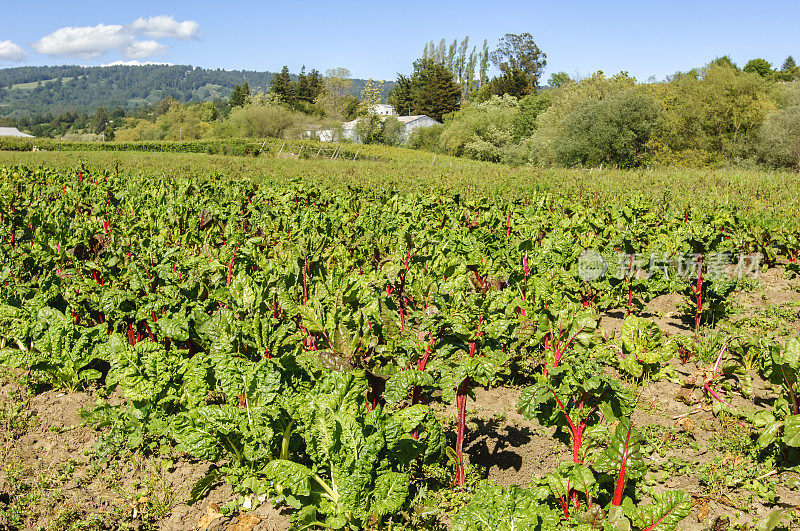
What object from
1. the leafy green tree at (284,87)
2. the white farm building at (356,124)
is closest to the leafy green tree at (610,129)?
the white farm building at (356,124)

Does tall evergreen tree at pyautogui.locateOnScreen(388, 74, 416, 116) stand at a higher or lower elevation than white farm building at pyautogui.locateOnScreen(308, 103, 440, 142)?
higher

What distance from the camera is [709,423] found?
4.30 m

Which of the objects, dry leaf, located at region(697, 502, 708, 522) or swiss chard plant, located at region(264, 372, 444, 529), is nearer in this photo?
swiss chard plant, located at region(264, 372, 444, 529)

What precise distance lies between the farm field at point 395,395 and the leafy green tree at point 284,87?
9098cm

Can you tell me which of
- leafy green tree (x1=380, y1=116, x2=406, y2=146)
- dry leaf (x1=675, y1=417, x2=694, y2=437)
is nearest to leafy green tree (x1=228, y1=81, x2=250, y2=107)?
leafy green tree (x1=380, y1=116, x2=406, y2=146)

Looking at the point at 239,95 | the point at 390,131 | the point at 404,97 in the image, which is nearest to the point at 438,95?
the point at 404,97

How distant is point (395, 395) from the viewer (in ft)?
10.5

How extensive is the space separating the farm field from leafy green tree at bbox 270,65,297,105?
91.0 m

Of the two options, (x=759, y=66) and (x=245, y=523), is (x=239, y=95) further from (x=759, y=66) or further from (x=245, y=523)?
(x=245, y=523)

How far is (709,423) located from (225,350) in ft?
12.7

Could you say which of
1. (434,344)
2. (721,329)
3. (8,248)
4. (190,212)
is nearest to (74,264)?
(8,248)

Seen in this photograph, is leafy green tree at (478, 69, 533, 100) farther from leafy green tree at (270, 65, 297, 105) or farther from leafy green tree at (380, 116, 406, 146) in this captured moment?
leafy green tree at (270, 65, 297, 105)

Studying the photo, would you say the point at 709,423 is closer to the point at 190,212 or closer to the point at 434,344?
the point at 434,344

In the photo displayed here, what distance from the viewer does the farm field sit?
3008mm
